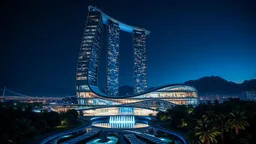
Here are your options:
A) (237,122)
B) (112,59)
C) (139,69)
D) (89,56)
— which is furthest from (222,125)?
(139,69)

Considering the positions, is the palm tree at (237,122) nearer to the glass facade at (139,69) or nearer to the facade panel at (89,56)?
the facade panel at (89,56)

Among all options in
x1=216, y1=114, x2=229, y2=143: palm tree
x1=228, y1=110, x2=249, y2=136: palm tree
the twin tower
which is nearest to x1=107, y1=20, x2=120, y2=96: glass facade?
the twin tower

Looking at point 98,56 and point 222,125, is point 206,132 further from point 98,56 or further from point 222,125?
point 98,56

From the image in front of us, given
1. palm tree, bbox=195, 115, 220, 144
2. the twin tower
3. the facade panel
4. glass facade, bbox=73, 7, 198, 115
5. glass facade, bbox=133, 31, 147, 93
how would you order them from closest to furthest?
palm tree, bbox=195, 115, 220, 144, glass facade, bbox=73, 7, 198, 115, the facade panel, the twin tower, glass facade, bbox=133, 31, 147, 93

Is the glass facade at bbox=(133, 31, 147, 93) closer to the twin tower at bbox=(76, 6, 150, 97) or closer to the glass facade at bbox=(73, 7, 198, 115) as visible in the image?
the twin tower at bbox=(76, 6, 150, 97)

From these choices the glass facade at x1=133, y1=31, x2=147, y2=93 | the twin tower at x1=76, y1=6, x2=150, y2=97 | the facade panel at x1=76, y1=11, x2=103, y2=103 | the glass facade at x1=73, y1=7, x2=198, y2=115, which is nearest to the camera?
the glass facade at x1=73, y1=7, x2=198, y2=115

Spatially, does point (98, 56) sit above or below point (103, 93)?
above

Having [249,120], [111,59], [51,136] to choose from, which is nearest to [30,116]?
[51,136]
